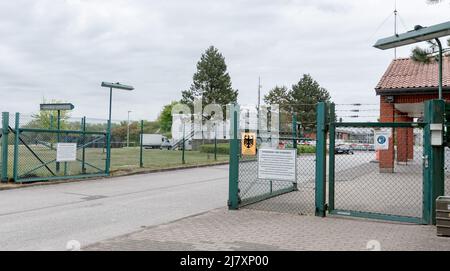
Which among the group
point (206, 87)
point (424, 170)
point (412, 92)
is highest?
point (206, 87)

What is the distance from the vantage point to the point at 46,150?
15.5m

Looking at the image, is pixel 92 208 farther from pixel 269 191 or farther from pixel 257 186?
pixel 269 191

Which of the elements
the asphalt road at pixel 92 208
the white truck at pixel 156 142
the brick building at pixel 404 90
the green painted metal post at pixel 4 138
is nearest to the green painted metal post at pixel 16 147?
the green painted metal post at pixel 4 138

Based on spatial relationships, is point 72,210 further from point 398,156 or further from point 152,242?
point 398,156

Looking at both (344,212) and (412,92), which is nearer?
(344,212)

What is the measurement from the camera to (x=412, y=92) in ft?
66.5

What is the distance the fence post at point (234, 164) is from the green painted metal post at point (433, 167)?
3.73m

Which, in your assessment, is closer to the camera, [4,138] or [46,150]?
[4,138]

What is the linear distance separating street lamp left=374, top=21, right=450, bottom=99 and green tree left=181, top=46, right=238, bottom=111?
46.7 meters

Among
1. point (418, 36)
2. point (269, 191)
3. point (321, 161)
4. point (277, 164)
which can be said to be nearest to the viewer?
point (321, 161)

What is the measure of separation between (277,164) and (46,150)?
9.56 metres

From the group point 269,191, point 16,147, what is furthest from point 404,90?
point 16,147

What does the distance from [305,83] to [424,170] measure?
72.9 m
